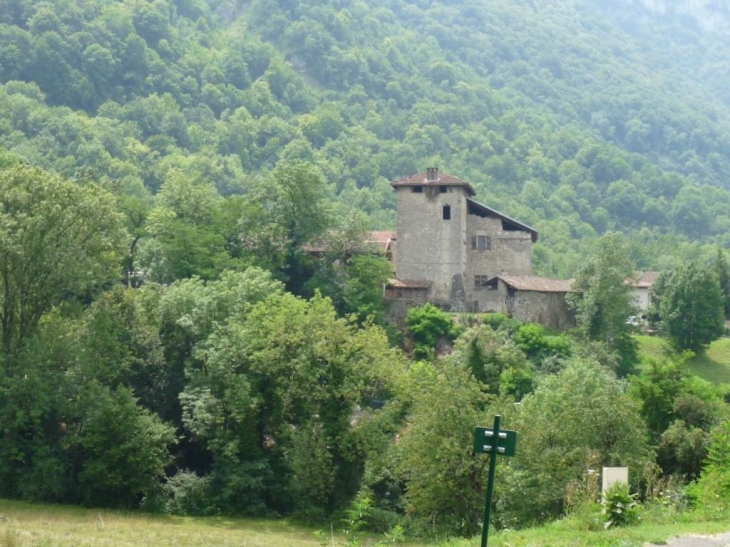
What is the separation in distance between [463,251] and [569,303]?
7852 mm

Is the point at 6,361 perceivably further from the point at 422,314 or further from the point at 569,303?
the point at 569,303

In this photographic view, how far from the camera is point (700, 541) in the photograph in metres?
24.0

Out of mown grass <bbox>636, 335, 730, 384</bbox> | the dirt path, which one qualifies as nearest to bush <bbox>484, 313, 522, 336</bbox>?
mown grass <bbox>636, 335, 730, 384</bbox>

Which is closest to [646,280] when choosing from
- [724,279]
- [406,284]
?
[724,279]

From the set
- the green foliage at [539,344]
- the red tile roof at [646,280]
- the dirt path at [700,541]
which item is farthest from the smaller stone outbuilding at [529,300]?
the dirt path at [700,541]

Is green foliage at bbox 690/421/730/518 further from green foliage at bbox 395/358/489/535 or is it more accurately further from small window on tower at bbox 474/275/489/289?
small window on tower at bbox 474/275/489/289

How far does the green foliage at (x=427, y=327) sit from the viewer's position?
229 feet

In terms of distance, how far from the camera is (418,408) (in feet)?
146

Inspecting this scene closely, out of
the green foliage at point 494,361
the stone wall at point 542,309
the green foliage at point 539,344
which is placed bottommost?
the green foliage at point 494,361

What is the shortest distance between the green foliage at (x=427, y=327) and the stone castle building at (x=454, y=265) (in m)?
3.81

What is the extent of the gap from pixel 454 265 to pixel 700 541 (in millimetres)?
53615

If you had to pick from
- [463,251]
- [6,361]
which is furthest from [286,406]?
[463,251]

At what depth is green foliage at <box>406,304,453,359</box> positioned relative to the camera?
69938 millimetres

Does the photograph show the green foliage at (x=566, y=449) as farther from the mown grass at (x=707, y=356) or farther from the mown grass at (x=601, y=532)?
the mown grass at (x=707, y=356)
